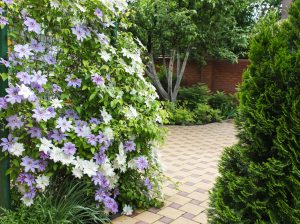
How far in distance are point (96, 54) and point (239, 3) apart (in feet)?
21.0

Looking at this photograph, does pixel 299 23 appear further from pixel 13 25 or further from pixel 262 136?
pixel 13 25

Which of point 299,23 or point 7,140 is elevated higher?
point 299,23

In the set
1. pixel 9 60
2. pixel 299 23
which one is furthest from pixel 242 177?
pixel 9 60

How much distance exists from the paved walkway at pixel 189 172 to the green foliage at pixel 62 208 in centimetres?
32

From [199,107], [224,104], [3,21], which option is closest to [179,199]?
[3,21]

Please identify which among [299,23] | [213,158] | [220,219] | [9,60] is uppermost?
[299,23]

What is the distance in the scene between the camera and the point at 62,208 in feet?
8.46

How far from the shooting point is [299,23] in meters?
1.86

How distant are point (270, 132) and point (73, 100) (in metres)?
1.61

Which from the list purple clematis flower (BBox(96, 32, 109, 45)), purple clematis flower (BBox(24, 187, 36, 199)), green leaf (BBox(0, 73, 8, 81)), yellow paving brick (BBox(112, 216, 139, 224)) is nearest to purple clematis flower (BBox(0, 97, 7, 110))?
green leaf (BBox(0, 73, 8, 81))

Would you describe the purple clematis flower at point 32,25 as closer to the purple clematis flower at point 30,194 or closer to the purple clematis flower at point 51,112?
the purple clematis flower at point 51,112

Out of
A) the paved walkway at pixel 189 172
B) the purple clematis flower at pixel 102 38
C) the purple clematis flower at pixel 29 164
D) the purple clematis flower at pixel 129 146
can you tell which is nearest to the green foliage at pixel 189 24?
the paved walkway at pixel 189 172

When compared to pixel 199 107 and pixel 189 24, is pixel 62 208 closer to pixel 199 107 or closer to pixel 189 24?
pixel 189 24

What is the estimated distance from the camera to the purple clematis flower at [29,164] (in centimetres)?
246
